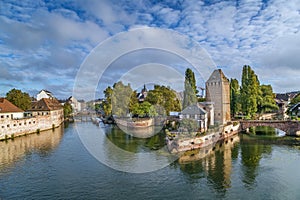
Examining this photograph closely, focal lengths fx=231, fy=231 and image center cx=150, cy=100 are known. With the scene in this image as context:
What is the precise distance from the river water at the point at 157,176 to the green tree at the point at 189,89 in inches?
581

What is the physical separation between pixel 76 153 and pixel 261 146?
73.1 feet

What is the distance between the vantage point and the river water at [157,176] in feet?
48.5

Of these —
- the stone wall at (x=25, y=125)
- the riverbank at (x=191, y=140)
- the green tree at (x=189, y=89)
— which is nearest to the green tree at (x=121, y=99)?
the stone wall at (x=25, y=125)

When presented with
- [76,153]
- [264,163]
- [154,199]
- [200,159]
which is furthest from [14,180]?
[264,163]

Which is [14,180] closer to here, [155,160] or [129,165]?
[129,165]

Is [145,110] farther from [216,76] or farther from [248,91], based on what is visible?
[248,91]

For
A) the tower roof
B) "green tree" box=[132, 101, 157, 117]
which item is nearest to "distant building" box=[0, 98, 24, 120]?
"green tree" box=[132, 101, 157, 117]

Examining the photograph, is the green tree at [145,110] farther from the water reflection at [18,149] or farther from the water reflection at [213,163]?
the water reflection at [213,163]

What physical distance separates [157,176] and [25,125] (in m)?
29.0

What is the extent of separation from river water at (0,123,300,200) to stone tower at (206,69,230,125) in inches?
536

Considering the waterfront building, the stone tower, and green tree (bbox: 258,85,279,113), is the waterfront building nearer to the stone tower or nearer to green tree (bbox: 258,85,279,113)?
the stone tower

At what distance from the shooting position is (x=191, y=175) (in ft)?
59.7

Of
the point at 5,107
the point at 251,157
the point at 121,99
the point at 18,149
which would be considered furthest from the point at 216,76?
the point at 5,107

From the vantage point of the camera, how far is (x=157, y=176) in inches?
702
